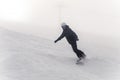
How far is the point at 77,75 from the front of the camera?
12.3 metres

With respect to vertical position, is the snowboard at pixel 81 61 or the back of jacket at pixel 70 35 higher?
the back of jacket at pixel 70 35

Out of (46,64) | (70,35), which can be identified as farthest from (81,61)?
(46,64)

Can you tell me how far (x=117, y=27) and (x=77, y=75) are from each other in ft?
89.0

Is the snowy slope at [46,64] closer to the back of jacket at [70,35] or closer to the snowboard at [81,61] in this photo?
the snowboard at [81,61]

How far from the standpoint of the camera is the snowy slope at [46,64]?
1168 cm

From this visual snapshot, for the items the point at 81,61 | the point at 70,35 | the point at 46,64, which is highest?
the point at 70,35

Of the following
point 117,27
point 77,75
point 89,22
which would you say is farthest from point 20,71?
point 89,22

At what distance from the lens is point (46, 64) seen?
42.5 feet

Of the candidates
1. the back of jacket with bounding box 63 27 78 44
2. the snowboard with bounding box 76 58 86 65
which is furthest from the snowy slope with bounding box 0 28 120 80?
the back of jacket with bounding box 63 27 78 44

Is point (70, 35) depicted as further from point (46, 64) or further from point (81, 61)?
point (46, 64)

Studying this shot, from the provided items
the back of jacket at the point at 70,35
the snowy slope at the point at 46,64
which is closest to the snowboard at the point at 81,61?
the snowy slope at the point at 46,64

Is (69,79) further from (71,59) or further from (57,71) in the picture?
A: (71,59)

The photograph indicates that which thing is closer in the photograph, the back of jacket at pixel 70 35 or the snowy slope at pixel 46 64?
the snowy slope at pixel 46 64

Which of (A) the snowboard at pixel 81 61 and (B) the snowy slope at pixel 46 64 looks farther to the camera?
(A) the snowboard at pixel 81 61
